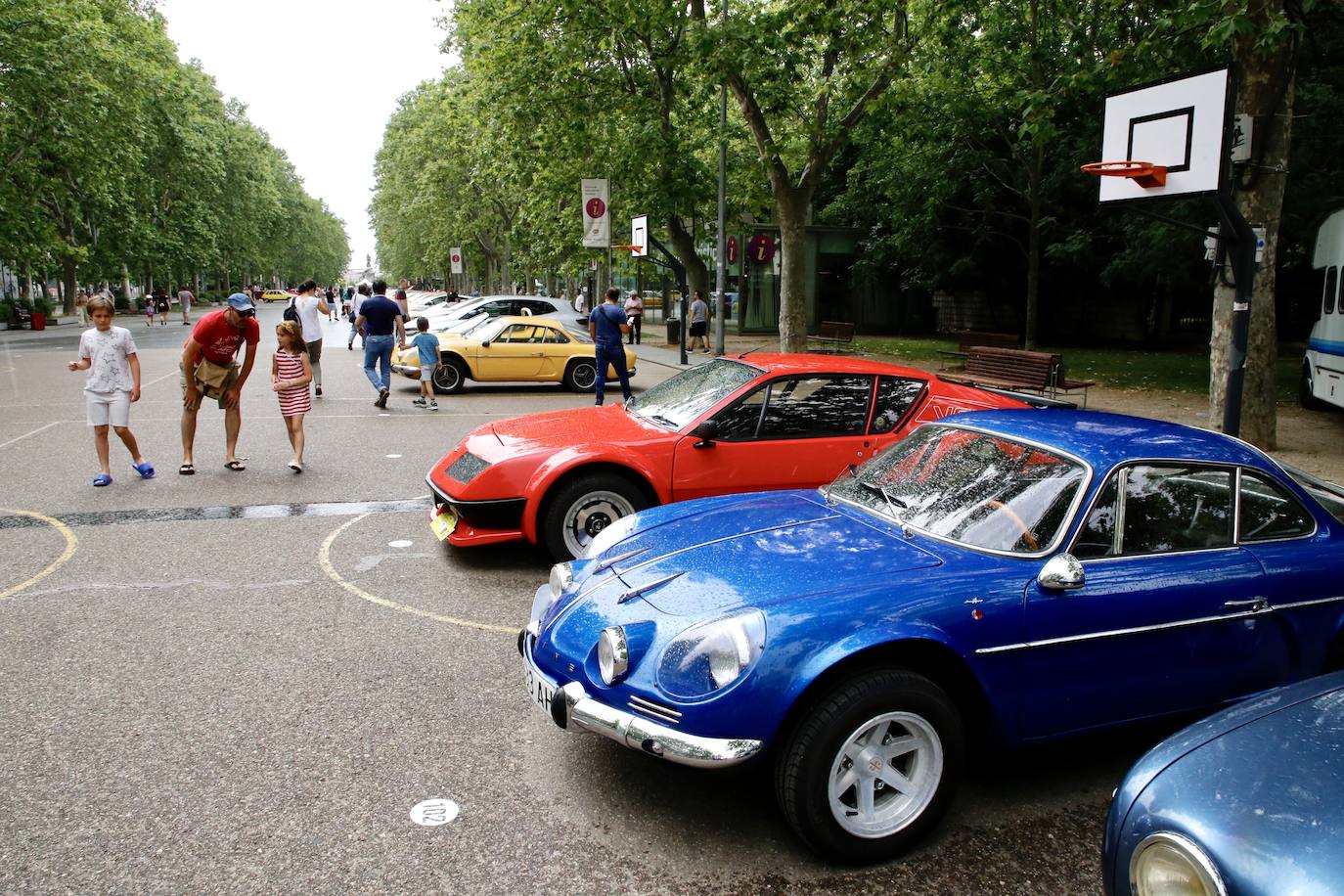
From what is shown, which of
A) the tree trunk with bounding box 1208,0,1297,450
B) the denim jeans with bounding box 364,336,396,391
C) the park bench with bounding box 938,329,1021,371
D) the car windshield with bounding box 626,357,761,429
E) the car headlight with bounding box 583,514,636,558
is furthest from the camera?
the park bench with bounding box 938,329,1021,371

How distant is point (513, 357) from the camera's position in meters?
16.9

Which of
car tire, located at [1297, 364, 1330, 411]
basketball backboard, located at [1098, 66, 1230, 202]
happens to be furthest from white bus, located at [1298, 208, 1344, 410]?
basketball backboard, located at [1098, 66, 1230, 202]

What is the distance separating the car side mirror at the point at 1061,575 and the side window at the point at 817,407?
318 cm

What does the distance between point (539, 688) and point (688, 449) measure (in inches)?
118

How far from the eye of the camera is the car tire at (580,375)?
1730 cm

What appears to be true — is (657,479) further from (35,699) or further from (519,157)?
(519,157)

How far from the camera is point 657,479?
243 inches

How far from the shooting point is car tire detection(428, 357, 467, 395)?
54.4 ft

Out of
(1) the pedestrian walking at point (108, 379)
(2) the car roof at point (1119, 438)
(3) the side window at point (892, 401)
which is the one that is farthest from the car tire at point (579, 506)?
(1) the pedestrian walking at point (108, 379)

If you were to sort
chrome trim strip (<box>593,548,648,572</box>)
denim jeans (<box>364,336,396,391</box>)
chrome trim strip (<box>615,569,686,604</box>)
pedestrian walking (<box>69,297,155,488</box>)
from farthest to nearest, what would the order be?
denim jeans (<box>364,336,396,391</box>) < pedestrian walking (<box>69,297,155,488</box>) < chrome trim strip (<box>593,548,648,572</box>) < chrome trim strip (<box>615,569,686,604</box>)

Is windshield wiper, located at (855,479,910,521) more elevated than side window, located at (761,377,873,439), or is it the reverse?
side window, located at (761,377,873,439)

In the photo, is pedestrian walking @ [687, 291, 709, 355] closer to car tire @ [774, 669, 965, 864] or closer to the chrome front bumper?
the chrome front bumper

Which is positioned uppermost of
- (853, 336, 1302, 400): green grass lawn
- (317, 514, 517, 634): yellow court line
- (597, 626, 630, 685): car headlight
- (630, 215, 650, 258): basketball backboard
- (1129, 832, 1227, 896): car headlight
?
(630, 215, 650, 258): basketball backboard

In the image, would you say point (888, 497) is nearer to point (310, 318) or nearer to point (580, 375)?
point (310, 318)
